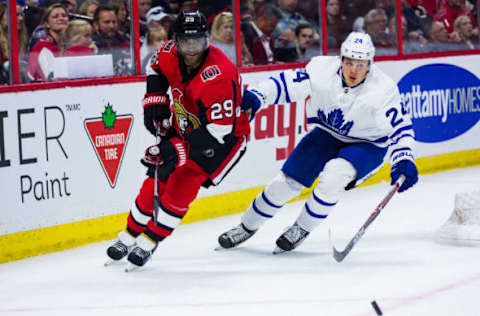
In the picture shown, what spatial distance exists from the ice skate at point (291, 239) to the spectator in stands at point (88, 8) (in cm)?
163

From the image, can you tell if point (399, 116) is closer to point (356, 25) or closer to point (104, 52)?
point (104, 52)

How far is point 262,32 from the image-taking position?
634cm

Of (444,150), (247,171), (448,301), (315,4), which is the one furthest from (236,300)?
(444,150)

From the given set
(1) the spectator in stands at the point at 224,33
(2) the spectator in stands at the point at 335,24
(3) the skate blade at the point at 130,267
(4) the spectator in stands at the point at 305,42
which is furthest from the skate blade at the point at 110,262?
(2) the spectator in stands at the point at 335,24

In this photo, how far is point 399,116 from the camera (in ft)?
15.0

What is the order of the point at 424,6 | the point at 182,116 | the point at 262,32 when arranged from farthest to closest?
the point at 424,6 < the point at 262,32 < the point at 182,116

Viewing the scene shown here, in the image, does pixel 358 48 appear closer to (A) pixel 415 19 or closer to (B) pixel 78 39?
(B) pixel 78 39

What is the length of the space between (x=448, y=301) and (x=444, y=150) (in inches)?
166

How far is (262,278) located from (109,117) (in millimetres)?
1537

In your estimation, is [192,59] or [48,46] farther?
[48,46]

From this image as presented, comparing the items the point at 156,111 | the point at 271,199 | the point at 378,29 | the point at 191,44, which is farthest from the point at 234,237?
the point at 378,29

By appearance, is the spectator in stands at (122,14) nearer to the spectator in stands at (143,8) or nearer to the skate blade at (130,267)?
the spectator in stands at (143,8)

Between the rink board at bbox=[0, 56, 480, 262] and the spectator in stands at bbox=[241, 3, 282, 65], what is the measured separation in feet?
0.45

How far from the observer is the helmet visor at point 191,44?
417 centimetres
